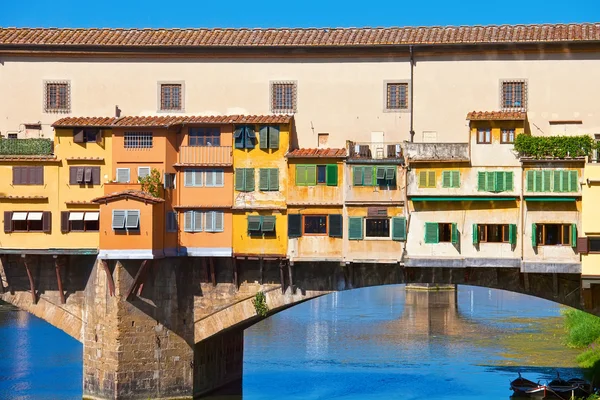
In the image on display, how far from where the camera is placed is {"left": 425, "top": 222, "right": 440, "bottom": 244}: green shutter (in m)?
32.2

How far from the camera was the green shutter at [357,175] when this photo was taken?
32.8 m

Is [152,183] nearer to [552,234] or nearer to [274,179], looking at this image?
[274,179]

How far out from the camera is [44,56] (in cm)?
3491

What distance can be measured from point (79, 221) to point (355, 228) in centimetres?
791

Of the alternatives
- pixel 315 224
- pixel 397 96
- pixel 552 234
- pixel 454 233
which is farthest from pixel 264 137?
pixel 552 234

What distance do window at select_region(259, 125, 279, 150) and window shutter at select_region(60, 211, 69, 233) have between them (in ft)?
19.6

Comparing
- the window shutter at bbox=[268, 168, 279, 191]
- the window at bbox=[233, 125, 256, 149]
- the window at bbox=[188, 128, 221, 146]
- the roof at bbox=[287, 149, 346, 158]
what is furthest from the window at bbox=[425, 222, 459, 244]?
the window at bbox=[188, 128, 221, 146]

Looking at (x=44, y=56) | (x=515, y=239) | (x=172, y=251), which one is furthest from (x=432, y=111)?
(x=44, y=56)

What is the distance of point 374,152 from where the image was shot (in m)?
33.6

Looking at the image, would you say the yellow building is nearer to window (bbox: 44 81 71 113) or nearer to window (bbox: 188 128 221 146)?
window (bbox: 188 128 221 146)

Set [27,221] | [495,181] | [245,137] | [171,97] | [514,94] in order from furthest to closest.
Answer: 1. [171,97]
2. [27,221]
3. [245,137]
4. [514,94]
5. [495,181]

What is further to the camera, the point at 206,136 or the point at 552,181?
the point at 206,136

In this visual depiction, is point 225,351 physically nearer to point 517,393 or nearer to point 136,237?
point 136,237

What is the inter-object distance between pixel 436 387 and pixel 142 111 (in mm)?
12758
